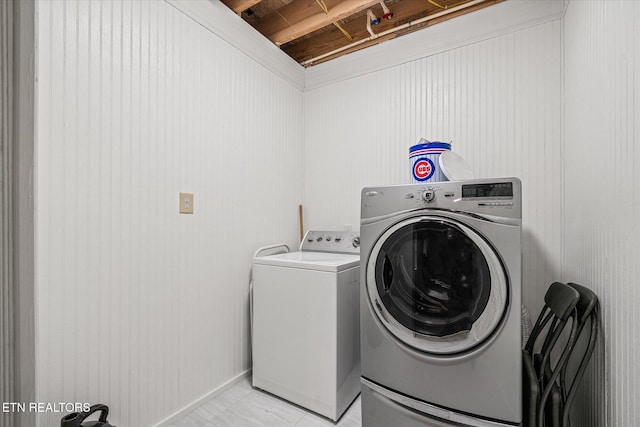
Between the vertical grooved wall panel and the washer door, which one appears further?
the vertical grooved wall panel

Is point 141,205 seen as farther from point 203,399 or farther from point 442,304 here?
point 442,304

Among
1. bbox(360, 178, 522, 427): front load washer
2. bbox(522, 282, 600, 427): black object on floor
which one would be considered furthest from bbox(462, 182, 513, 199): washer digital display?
bbox(522, 282, 600, 427): black object on floor

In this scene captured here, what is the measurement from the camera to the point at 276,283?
184 cm

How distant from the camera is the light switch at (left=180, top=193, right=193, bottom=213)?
5.49ft

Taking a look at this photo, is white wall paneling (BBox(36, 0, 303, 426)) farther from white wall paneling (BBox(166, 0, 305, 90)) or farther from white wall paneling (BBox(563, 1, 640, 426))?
white wall paneling (BBox(563, 1, 640, 426))

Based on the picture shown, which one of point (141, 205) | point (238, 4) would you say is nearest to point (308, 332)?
point (141, 205)

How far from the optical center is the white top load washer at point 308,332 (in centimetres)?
162

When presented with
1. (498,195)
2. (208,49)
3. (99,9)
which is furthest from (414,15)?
(99,9)

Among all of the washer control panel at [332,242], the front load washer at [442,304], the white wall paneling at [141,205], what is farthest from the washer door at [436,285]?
the white wall paneling at [141,205]

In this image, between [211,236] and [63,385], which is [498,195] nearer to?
[211,236]

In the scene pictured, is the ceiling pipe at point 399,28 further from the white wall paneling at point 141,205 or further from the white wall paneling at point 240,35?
the white wall paneling at point 141,205

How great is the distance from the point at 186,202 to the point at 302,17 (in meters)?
1.65

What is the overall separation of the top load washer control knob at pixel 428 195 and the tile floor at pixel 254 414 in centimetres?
132

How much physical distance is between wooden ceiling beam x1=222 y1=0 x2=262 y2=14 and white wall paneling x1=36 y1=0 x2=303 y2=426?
0.29 metres
